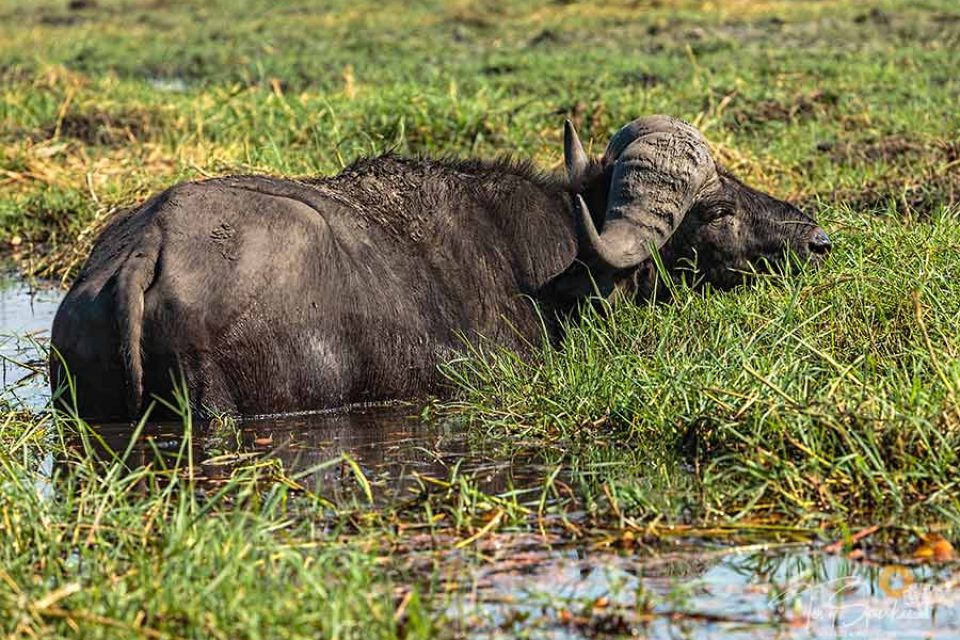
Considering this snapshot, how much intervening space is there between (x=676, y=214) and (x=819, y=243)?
0.65m

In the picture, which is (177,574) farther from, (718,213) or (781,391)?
(718,213)

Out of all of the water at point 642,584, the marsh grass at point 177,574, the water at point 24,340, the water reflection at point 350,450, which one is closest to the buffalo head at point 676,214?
the water reflection at point 350,450

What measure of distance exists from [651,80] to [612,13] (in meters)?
6.04

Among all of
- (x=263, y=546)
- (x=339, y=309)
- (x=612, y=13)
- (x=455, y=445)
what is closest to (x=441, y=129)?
(x=339, y=309)

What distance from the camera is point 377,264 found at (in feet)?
21.8

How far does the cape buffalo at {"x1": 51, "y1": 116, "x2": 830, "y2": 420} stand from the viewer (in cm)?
602

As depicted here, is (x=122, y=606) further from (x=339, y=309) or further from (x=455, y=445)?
(x=339, y=309)

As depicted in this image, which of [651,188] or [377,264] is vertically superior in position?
[651,188]

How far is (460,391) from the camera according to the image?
666 centimetres

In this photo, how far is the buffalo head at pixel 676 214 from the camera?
275 inches

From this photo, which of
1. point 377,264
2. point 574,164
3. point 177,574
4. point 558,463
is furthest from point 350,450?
point 574,164

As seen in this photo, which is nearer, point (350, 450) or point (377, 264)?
point (350, 450)

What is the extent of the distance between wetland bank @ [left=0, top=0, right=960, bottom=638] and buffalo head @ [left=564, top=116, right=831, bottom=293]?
0.56ft

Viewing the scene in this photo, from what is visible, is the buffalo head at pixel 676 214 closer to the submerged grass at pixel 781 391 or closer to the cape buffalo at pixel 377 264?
the cape buffalo at pixel 377 264
